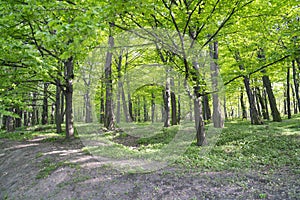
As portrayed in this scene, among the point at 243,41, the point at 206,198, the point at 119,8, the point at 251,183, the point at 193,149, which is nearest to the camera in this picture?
the point at 206,198

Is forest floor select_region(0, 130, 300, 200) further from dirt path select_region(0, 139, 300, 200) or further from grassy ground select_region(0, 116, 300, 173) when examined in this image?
grassy ground select_region(0, 116, 300, 173)

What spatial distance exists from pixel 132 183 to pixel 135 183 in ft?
0.31

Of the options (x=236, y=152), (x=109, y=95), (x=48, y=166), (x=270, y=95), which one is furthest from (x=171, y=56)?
(x=270, y=95)

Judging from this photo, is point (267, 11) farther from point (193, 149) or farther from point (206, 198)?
point (206, 198)

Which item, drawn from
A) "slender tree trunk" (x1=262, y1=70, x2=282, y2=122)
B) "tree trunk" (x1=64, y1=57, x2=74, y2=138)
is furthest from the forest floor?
"slender tree trunk" (x1=262, y1=70, x2=282, y2=122)

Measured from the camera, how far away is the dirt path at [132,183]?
15.5 ft

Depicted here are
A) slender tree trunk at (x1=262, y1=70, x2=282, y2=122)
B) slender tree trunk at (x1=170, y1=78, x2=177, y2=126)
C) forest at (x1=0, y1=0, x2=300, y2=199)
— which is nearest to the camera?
forest at (x1=0, y1=0, x2=300, y2=199)

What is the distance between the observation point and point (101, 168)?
6.89 m

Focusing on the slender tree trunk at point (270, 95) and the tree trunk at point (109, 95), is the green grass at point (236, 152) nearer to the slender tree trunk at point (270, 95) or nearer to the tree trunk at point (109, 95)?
the tree trunk at point (109, 95)

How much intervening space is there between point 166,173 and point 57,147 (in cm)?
668

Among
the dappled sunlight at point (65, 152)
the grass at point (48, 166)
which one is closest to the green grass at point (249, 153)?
the grass at point (48, 166)

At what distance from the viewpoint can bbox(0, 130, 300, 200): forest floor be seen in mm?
4742

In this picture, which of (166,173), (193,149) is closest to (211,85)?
(193,149)

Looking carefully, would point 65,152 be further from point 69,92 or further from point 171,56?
point 171,56
